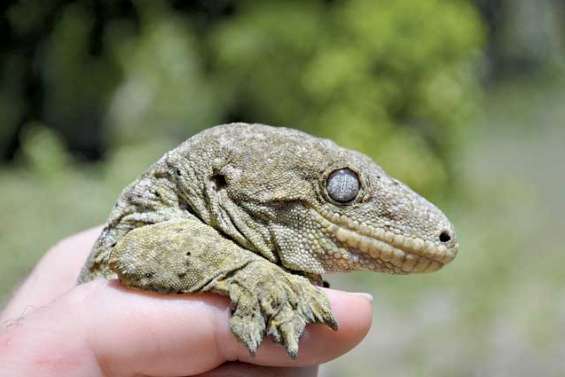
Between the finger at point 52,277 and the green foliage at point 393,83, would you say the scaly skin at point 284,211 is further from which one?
the green foliage at point 393,83

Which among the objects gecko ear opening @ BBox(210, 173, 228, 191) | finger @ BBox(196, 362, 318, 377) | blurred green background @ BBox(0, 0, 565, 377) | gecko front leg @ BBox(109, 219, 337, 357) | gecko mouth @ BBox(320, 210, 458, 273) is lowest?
finger @ BBox(196, 362, 318, 377)

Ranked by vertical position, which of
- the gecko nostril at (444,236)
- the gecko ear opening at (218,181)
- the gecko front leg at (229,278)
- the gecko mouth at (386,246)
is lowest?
the gecko front leg at (229,278)

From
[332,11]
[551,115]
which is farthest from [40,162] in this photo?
[551,115]

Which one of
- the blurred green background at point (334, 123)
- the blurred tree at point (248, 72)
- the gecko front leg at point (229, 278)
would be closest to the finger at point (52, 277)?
the gecko front leg at point (229, 278)

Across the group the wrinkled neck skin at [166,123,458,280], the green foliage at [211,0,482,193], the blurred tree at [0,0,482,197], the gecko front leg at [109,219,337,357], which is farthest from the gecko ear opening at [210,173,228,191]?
the green foliage at [211,0,482,193]

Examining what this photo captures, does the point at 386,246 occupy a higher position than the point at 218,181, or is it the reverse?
the point at 218,181

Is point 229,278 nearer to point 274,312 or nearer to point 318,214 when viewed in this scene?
point 274,312

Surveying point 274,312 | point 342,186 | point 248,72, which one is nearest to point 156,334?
point 274,312

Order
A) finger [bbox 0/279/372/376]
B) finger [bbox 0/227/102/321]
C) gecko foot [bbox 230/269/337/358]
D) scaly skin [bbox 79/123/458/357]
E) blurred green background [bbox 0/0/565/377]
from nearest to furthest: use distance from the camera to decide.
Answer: gecko foot [bbox 230/269/337/358] < finger [bbox 0/279/372/376] < scaly skin [bbox 79/123/458/357] < finger [bbox 0/227/102/321] < blurred green background [bbox 0/0/565/377]

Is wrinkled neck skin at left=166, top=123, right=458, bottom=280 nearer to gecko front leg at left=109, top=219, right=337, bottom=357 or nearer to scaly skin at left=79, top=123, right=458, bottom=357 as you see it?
scaly skin at left=79, top=123, right=458, bottom=357
